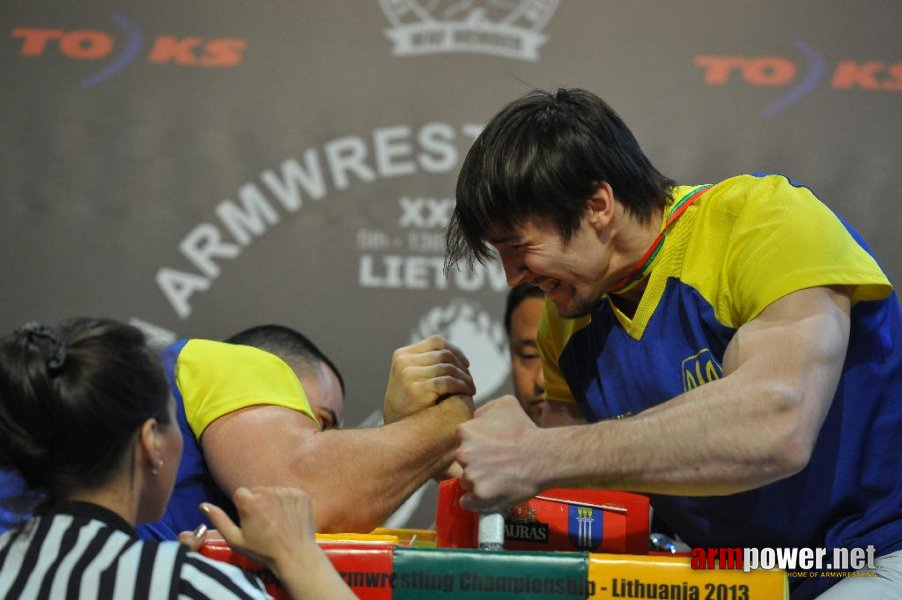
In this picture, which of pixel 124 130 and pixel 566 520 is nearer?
pixel 566 520

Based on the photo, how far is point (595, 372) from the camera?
1.72 metres

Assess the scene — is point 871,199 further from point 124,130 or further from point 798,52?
point 124,130

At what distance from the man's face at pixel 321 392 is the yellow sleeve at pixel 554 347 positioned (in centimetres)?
62

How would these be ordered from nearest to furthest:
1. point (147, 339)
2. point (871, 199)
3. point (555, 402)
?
point (147, 339) → point (555, 402) → point (871, 199)

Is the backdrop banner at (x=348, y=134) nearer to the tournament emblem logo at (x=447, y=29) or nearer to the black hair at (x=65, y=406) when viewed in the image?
the tournament emblem logo at (x=447, y=29)

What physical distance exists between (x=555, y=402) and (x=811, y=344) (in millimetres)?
677

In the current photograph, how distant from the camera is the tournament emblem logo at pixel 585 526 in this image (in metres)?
1.41

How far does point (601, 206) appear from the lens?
1566 mm

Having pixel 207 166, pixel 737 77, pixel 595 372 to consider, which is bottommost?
pixel 595 372

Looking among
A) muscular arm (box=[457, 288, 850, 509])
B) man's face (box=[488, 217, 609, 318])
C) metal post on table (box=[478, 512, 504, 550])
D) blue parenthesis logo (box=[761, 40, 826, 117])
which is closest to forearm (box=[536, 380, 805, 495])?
muscular arm (box=[457, 288, 850, 509])

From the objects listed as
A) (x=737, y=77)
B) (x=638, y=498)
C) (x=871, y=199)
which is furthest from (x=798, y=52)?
(x=638, y=498)

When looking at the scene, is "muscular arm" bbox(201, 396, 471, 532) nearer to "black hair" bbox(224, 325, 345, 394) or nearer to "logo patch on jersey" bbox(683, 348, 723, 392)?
"logo patch on jersey" bbox(683, 348, 723, 392)

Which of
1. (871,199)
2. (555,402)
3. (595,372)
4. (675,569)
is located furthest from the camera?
(871,199)

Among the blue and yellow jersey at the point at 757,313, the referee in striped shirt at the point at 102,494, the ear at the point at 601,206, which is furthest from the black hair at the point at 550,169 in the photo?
the referee in striped shirt at the point at 102,494
